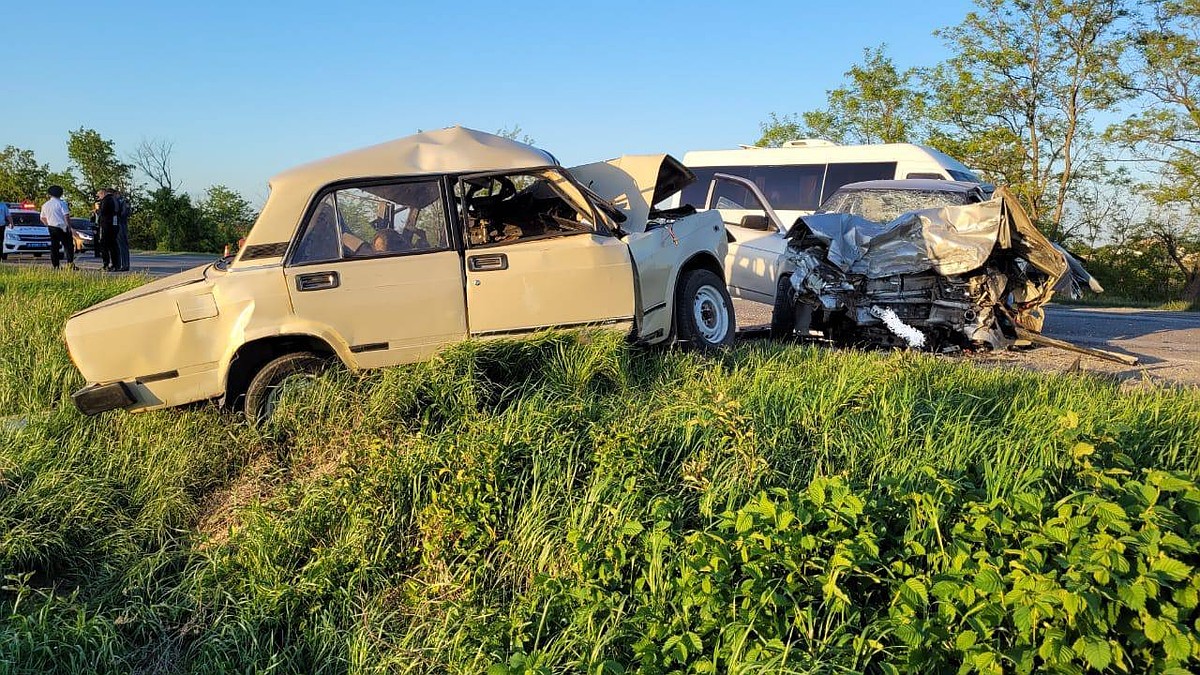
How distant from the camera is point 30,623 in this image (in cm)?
403

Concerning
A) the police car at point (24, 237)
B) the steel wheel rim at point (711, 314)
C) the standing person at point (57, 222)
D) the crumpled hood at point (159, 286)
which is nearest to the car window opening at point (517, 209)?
the steel wheel rim at point (711, 314)

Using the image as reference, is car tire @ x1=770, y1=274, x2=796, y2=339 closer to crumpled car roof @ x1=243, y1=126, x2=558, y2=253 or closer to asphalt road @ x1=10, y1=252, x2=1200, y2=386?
asphalt road @ x1=10, y1=252, x2=1200, y2=386

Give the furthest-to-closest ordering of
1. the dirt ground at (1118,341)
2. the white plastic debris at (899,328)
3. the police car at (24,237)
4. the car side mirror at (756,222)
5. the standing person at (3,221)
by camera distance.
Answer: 1. the police car at (24,237)
2. the standing person at (3,221)
3. the car side mirror at (756,222)
4. the white plastic debris at (899,328)
5. the dirt ground at (1118,341)

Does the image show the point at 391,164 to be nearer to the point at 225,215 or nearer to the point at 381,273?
the point at 381,273

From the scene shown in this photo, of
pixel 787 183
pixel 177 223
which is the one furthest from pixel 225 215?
pixel 787 183

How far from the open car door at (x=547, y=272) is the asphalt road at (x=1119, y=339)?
3.43 metres

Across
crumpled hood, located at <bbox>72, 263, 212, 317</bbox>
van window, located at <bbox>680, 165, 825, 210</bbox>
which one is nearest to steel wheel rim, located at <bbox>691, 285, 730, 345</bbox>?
crumpled hood, located at <bbox>72, 263, 212, 317</bbox>

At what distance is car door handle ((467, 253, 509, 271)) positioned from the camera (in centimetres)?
576

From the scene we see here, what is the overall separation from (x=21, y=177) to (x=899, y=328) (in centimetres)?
4892

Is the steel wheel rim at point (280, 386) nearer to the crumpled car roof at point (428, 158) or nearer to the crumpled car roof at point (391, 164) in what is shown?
the crumpled car roof at point (391, 164)

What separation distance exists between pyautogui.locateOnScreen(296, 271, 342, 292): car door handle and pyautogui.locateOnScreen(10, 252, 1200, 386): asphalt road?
489 cm

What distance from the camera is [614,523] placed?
→ 4.12 m

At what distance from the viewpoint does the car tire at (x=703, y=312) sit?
6.71m

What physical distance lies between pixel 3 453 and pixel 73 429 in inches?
17.4
